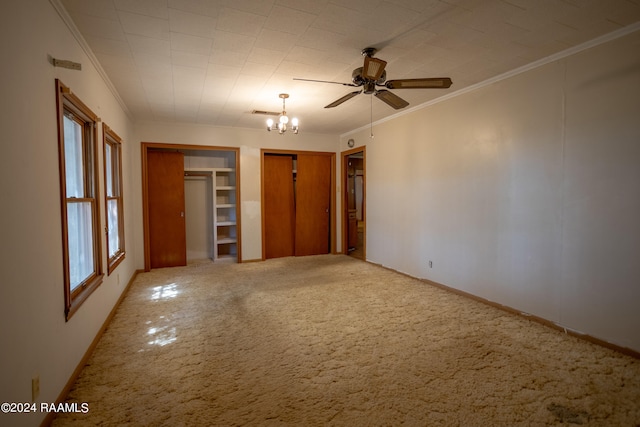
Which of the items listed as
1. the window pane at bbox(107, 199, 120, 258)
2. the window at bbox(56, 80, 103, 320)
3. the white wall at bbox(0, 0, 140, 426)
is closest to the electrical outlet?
the white wall at bbox(0, 0, 140, 426)

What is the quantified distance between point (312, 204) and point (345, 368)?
15.7ft

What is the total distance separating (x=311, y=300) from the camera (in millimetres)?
3996

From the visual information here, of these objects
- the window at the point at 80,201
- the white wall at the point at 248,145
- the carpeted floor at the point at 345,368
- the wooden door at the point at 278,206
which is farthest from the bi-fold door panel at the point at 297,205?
the window at the point at 80,201

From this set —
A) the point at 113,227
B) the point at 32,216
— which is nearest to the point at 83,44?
the point at 32,216

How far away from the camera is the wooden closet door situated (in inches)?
270

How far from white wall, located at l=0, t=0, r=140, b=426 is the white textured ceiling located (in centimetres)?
56

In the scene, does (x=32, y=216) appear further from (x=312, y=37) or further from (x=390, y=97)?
(x=390, y=97)

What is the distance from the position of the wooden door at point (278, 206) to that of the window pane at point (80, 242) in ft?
12.3

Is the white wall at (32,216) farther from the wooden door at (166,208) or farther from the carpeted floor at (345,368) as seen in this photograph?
the wooden door at (166,208)

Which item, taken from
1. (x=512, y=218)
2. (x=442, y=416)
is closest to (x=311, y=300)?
(x=442, y=416)

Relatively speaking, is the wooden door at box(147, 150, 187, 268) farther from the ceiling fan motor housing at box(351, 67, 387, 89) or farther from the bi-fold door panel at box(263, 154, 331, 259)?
the ceiling fan motor housing at box(351, 67, 387, 89)

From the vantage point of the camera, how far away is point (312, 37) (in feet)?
8.74

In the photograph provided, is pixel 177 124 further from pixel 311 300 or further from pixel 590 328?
pixel 590 328

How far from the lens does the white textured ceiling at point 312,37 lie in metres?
2.25
